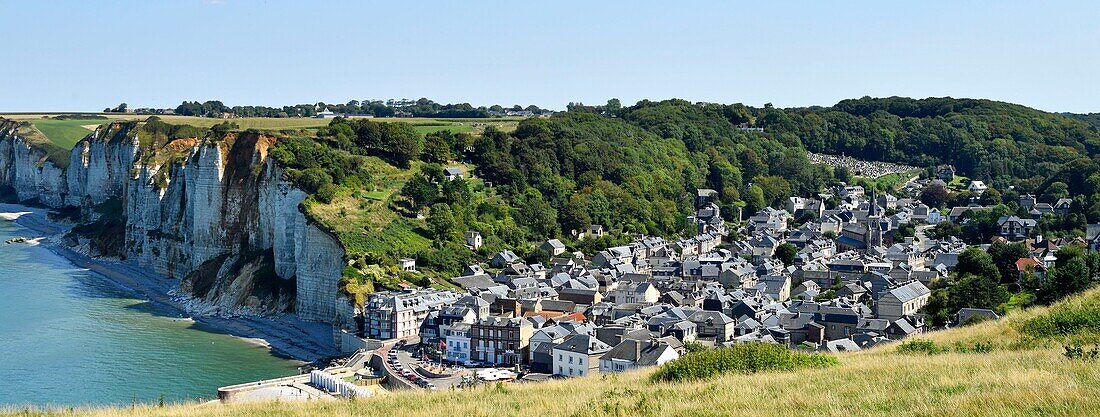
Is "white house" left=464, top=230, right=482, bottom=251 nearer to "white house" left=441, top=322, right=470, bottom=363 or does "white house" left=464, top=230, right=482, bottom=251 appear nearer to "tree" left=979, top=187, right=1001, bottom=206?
"white house" left=441, top=322, right=470, bottom=363

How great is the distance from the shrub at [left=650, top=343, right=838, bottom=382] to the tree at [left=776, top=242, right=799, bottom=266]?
35990 mm

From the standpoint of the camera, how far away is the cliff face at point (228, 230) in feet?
147

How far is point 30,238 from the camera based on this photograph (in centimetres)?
7438

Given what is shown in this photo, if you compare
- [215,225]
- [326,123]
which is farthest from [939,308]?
[326,123]

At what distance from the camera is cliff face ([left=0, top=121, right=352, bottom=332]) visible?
4494 cm

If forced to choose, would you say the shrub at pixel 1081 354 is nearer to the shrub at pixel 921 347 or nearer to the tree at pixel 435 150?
the shrub at pixel 921 347

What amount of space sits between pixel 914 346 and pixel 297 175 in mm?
35046

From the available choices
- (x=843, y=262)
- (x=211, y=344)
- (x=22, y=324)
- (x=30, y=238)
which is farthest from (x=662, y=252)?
(x=30, y=238)

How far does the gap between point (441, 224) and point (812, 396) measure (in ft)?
125

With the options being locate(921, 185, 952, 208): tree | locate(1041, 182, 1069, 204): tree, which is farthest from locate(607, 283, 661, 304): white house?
locate(921, 185, 952, 208): tree

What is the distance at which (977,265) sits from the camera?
41.9 metres

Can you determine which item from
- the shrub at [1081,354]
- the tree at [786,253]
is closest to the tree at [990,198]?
the tree at [786,253]

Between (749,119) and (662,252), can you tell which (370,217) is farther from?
(749,119)

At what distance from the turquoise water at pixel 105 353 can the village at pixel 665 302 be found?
4.45 m
